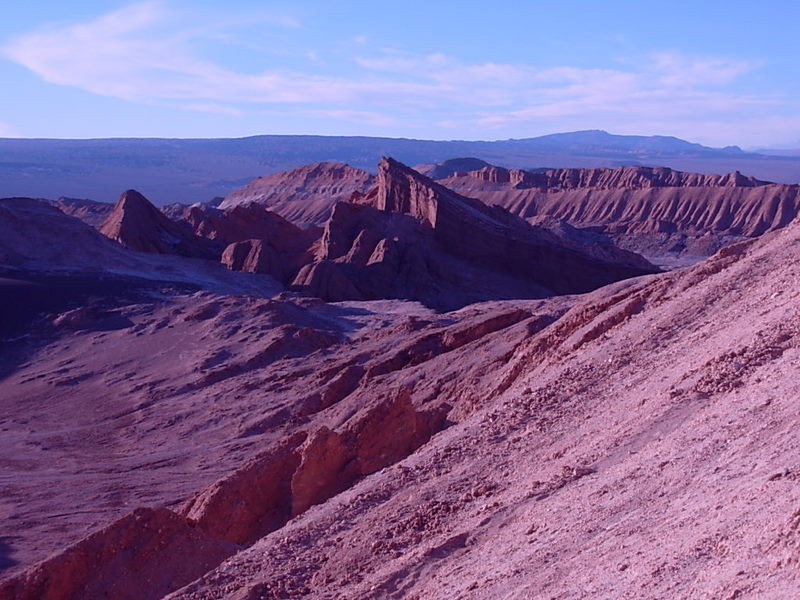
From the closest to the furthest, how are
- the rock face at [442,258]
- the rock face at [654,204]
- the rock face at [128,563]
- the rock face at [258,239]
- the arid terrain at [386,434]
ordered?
the arid terrain at [386,434], the rock face at [128,563], the rock face at [442,258], the rock face at [258,239], the rock face at [654,204]

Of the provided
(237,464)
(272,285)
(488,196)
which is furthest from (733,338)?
(488,196)

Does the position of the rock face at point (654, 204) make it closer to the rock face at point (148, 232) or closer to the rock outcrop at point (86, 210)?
the rock outcrop at point (86, 210)

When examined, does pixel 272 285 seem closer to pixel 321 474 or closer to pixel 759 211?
pixel 321 474

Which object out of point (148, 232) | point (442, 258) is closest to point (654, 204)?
point (442, 258)

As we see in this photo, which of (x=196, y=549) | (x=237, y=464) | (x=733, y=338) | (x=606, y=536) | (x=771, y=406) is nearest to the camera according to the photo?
(x=606, y=536)

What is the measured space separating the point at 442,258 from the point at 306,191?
42083 mm

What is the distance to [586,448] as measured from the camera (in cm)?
866

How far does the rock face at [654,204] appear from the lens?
68812 millimetres

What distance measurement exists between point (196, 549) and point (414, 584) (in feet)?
10.8

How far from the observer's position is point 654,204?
76.3 meters

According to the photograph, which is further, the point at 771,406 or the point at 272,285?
the point at 272,285

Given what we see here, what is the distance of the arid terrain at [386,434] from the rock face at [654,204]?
3408 cm

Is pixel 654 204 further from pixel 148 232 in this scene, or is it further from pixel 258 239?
pixel 148 232

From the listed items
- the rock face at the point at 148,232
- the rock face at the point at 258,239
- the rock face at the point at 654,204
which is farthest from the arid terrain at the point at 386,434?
the rock face at the point at 654,204
